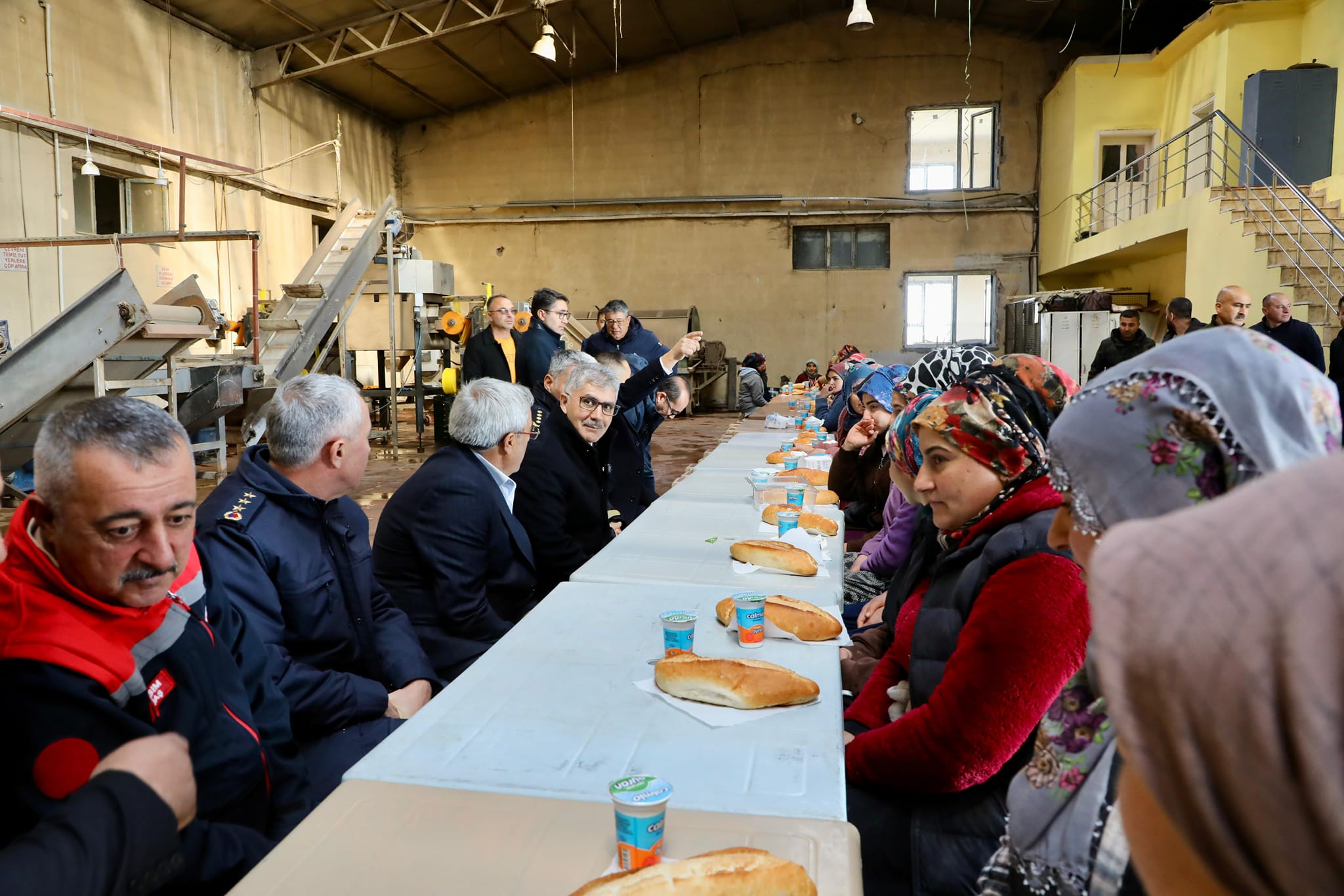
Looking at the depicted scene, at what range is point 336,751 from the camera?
1950 millimetres

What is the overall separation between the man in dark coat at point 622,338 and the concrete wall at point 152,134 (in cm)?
611

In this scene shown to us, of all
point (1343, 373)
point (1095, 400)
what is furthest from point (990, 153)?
point (1095, 400)

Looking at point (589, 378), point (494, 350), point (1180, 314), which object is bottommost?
point (589, 378)

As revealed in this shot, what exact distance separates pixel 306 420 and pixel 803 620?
1.30 metres

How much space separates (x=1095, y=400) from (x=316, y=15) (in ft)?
43.4

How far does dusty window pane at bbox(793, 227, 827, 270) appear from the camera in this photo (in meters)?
15.8

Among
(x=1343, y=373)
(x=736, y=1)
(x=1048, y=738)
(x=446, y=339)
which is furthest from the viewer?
(x=736, y=1)

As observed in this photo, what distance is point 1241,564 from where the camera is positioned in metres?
0.36

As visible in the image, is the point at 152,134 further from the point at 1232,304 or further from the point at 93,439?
the point at 1232,304

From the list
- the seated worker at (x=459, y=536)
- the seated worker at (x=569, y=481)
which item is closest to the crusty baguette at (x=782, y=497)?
the seated worker at (x=569, y=481)

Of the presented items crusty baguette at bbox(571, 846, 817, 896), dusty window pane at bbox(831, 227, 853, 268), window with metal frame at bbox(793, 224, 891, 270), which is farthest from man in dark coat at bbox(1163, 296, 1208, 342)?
dusty window pane at bbox(831, 227, 853, 268)

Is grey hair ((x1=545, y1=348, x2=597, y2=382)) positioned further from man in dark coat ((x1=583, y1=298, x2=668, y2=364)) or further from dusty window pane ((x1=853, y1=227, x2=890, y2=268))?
dusty window pane ((x1=853, y1=227, x2=890, y2=268))

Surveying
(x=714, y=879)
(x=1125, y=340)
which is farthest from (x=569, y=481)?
(x=1125, y=340)

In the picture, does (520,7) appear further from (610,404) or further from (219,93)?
(610,404)
